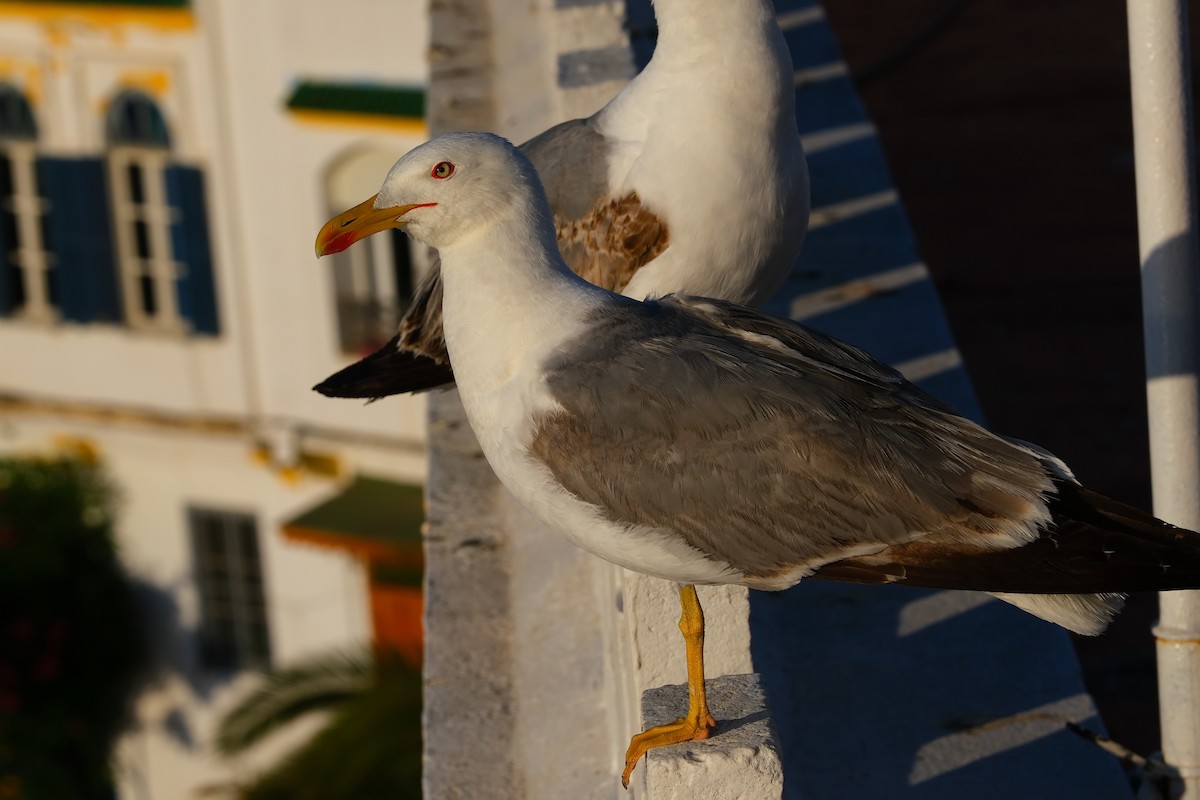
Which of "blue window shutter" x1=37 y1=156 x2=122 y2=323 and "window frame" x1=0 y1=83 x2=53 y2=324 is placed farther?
"window frame" x1=0 y1=83 x2=53 y2=324

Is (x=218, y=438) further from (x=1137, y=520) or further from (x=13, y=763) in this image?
(x=1137, y=520)

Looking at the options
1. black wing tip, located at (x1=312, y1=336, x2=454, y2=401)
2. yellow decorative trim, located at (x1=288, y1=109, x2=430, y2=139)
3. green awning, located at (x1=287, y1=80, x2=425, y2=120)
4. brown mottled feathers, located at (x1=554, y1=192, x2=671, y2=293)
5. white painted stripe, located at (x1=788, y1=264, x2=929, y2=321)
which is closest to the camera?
brown mottled feathers, located at (x1=554, y1=192, x2=671, y2=293)

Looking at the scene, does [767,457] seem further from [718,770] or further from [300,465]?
[300,465]

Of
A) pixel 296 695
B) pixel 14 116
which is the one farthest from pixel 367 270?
pixel 296 695

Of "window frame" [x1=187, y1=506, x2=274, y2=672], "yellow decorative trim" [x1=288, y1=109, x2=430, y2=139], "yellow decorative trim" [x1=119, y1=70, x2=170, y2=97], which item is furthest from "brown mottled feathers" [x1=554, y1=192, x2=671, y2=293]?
"window frame" [x1=187, y1=506, x2=274, y2=672]

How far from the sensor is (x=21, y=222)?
71.0 feet

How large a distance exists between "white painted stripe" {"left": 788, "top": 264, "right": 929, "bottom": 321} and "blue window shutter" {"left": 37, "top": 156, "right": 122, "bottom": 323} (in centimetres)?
1654

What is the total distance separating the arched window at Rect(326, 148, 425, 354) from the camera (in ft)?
62.8

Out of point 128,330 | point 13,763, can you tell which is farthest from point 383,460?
point 13,763

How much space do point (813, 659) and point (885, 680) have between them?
0.16 m

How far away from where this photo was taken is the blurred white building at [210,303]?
63.0 feet

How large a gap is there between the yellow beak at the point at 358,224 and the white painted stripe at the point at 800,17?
4241mm

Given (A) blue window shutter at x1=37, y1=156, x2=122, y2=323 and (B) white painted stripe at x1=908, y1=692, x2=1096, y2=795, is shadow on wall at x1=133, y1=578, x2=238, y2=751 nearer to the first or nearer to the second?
(A) blue window shutter at x1=37, y1=156, x2=122, y2=323

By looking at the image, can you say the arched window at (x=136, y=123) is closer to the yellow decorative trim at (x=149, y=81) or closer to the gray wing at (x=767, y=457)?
the yellow decorative trim at (x=149, y=81)
